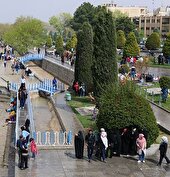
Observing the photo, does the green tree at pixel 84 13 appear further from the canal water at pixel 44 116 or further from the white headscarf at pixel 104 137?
the white headscarf at pixel 104 137

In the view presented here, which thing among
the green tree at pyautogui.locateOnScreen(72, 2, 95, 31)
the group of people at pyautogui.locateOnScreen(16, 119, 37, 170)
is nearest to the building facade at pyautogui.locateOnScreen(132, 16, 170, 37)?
the green tree at pyautogui.locateOnScreen(72, 2, 95, 31)

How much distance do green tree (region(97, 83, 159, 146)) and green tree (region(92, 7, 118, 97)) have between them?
280 inches

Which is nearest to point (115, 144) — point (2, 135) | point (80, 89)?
point (2, 135)

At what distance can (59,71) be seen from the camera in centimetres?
4316

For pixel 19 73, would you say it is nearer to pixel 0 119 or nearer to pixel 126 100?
pixel 0 119

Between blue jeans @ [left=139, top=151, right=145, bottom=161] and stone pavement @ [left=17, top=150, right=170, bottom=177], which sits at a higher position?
blue jeans @ [left=139, top=151, right=145, bottom=161]

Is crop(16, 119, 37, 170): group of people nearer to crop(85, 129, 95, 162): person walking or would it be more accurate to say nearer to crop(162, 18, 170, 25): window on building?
crop(85, 129, 95, 162): person walking

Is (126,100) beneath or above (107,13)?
beneath

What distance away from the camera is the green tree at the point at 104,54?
74.9ft

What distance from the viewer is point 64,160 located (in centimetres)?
1447

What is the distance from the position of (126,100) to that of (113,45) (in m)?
8.31

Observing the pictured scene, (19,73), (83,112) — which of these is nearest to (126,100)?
(83,112)

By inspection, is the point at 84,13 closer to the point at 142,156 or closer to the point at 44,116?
the point at 44,116

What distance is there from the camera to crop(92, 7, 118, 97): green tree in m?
22.8
